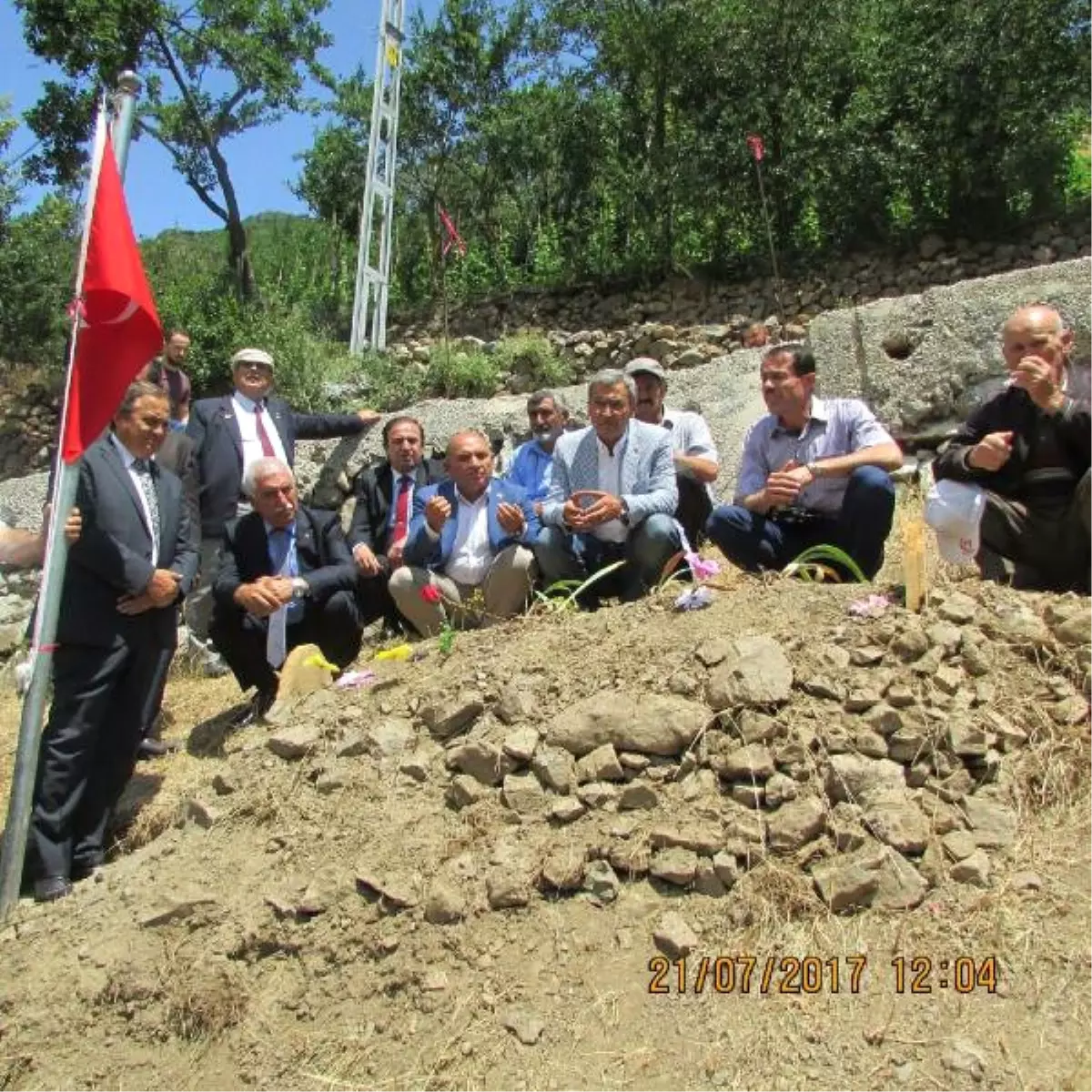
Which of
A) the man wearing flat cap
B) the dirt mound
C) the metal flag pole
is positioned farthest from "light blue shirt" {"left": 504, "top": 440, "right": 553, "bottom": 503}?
the metal flag pole

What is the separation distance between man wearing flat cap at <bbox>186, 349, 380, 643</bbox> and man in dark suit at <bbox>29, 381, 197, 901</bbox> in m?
1.18

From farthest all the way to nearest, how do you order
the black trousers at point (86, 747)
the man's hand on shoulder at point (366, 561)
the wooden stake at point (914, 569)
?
the man's hand on shoulder at point (366, 561) → the black trousers at point (86, 747) → the wooden stake at point (914, 569)

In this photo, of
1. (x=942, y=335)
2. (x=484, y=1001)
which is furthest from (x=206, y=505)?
(x=942, y=335)

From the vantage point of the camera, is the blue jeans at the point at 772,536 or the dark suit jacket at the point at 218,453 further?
the dark suit jacket at the point at 218,453

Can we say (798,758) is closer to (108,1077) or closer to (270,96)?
(108,1077)

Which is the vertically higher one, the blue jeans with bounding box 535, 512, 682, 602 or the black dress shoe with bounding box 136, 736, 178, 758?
the blue jeans with bounding box 535, 512, 682, 602

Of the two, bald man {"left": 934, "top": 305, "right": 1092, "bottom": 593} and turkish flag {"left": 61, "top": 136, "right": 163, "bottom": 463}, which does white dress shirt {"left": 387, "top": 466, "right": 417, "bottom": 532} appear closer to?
turkish flag {"left": 61, "top": 136, "right": 163, "bottom": 463}

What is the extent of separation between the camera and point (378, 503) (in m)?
4.79

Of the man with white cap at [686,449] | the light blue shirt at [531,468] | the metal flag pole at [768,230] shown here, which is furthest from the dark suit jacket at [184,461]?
the metal flag pole at [768,230]

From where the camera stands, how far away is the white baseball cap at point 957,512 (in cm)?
333

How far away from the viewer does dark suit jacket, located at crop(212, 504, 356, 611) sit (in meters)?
4.07
